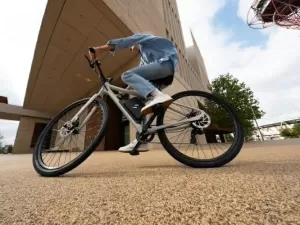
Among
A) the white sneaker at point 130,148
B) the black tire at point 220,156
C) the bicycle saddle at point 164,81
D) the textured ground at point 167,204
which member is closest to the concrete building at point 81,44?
the bicycle saddle at point 164,81

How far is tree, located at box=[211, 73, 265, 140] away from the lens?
1210 centimetres

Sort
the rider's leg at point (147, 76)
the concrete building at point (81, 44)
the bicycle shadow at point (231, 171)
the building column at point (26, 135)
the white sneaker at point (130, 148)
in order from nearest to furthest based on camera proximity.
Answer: the bicycle shadow at point (231, 171)
the rider's leg at point (147, 76)
the white sneaker at point (130, 148)
the concrete building at point (81, 44)
the building column at point (26, 135)

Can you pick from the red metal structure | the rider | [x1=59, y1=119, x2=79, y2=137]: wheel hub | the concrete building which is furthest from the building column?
the red metal structure

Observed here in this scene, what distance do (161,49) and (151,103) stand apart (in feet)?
2.02

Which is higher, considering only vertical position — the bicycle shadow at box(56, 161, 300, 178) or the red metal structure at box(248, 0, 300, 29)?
the red metal structure at box(248, 0, 300, 29)

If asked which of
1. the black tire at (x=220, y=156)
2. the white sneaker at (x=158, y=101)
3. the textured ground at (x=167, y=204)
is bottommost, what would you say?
the textured ground at (x=167, y=204)

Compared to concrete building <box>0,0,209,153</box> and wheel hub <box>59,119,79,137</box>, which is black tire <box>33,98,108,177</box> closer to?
wheel hub <box>59,119,79,137</box>

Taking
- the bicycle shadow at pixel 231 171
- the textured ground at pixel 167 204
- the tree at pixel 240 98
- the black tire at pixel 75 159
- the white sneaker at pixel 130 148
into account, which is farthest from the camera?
the tree at pixel 240 98

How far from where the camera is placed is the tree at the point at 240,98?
1210 centimetres

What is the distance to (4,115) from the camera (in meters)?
15.0

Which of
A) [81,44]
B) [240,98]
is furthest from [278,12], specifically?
[81,44]

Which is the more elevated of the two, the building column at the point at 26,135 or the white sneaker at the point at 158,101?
the building column at the point at 26,135

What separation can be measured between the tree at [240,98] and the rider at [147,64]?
38.3 feet

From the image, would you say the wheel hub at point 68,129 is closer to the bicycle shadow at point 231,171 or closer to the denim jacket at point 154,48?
Result: the bicycle shadow at point 231,171
